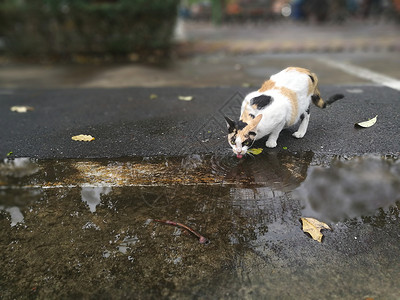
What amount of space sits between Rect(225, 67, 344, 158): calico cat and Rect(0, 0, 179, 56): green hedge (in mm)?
6178

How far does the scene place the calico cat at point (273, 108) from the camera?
266cm

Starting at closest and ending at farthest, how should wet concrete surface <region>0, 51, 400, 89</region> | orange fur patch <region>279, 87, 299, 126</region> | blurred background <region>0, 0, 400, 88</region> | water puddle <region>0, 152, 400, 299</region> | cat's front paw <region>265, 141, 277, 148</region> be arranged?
water puddle <region>0, 152, 400, 299</region>, orange fur patch <region>279, 87, 299, 126</region>, cat's front paw <region>265, 141, 277, 148</region>, wet concrete surface <region>0, 51, 400, 89</region>, blurred background <region>0, 0, 400, 88</region>

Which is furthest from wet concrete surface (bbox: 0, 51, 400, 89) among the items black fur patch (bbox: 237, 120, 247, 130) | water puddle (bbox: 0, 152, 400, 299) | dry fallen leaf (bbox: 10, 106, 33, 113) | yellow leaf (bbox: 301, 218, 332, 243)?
yellow leaf (bbox: 301, 218, 332, 243)

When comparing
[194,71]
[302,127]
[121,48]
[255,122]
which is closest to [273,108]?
[255,122]

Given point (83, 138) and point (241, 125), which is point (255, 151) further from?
point (83, 138)

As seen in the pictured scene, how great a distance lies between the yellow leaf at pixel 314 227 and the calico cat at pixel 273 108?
806 mm

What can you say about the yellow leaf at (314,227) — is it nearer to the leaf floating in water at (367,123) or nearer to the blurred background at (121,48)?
the leaf floating in water at (367,123)

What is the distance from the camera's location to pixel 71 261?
187 cm

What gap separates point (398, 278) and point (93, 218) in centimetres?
187

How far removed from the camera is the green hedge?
820cm

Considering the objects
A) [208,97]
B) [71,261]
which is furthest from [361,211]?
[208,97]

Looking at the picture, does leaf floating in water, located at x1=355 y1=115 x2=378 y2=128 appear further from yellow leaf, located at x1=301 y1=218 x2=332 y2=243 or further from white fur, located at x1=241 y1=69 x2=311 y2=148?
yellow leaf, located at x1=301 y1=218 x2=332 y2=243

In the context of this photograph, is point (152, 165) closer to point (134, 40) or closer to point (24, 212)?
point (24, 212)

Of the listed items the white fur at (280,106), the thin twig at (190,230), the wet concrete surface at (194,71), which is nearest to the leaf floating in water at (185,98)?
the wet concrete surface at (194,71)
